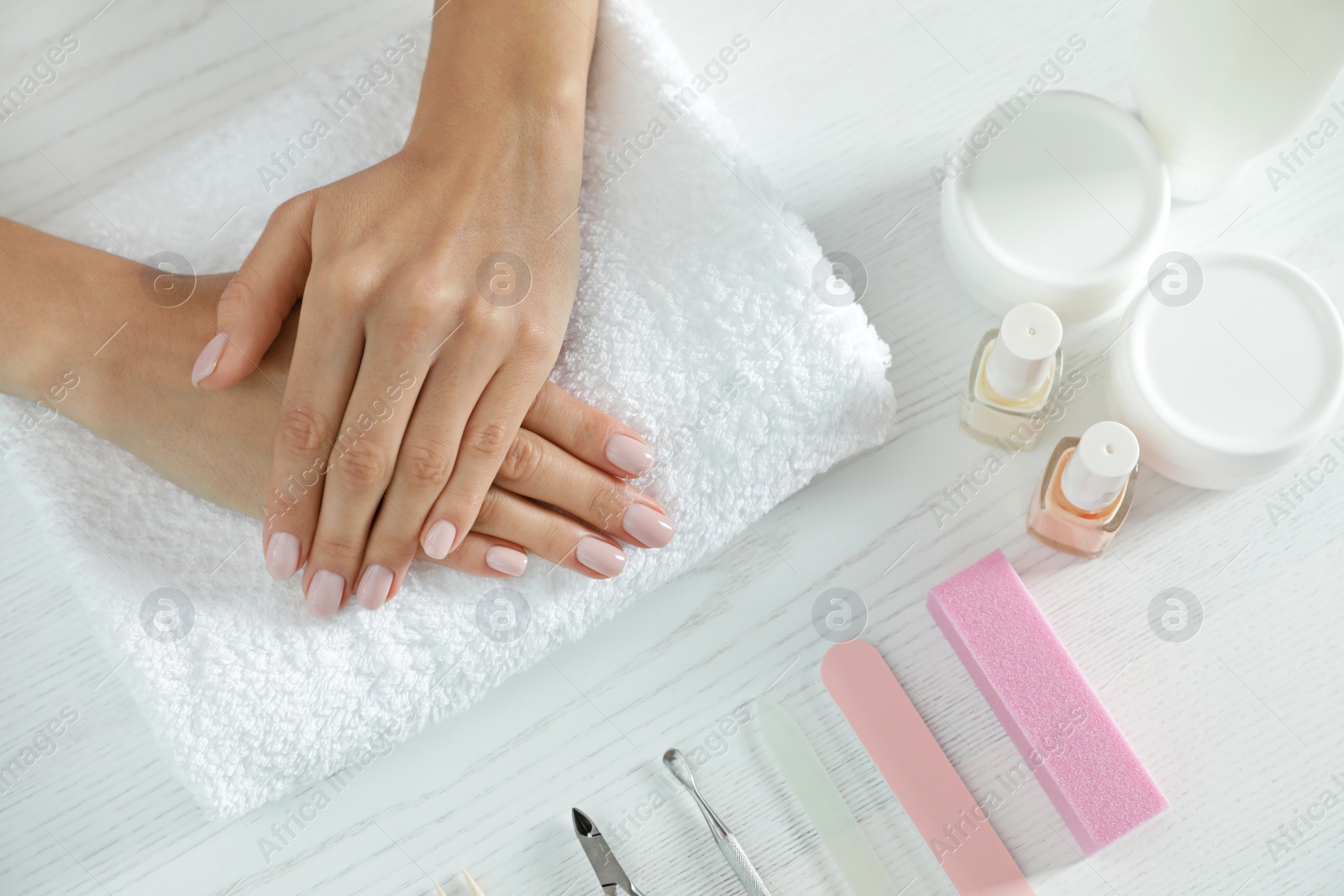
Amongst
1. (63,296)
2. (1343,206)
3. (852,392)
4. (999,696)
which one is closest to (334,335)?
(63,296)

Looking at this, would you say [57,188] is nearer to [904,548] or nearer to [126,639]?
[126,639]

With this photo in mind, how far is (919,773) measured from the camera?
23.5 inches

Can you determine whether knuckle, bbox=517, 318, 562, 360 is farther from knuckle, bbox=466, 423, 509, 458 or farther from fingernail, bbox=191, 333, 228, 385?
fingernail, bbox=191, 333, 228, 385

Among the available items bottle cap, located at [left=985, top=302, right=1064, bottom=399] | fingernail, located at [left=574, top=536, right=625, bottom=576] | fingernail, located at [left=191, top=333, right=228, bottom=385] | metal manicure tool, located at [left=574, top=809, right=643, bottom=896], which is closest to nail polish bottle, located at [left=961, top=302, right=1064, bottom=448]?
bottle cap, located at [left=985, top=302, right=1064, bottom=399]

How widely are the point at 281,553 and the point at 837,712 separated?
0.37 meters

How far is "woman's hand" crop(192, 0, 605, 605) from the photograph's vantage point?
582mm

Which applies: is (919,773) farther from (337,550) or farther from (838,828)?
(337,550)

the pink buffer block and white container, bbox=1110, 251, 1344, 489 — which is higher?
white container, bbox=1110, 251, 1344, 489

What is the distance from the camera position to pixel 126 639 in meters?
0.57

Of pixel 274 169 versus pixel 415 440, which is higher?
pixel 274 169

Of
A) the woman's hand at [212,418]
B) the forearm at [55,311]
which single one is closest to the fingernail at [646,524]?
the woman's hand at [212,418]

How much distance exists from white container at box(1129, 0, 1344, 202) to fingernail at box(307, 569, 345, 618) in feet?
1.98

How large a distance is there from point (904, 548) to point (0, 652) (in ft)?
2.05

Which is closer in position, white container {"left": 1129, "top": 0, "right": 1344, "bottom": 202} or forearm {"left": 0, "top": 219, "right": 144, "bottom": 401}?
white container {"left": 1129, "top": 0, "right": 1344, "bottom": 202}
